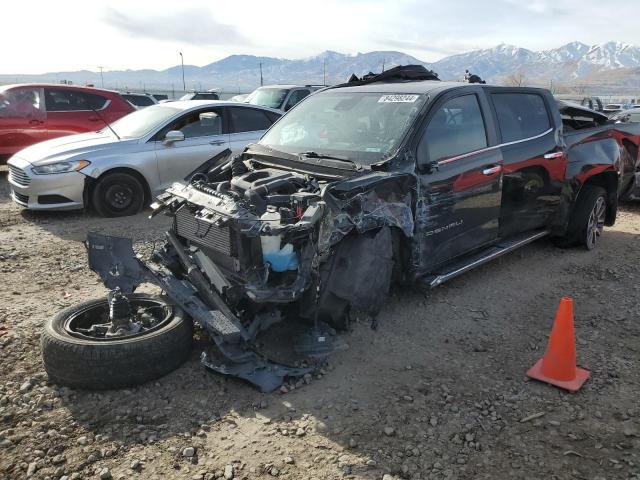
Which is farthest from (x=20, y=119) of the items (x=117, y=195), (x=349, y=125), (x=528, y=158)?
(x=528, y=158)

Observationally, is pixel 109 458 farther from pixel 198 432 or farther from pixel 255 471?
pixel 255 471

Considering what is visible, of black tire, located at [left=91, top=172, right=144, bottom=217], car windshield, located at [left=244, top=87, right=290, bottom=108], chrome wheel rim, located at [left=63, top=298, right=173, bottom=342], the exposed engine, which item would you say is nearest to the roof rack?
the exposed engine

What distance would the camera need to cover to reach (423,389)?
335 centimetres

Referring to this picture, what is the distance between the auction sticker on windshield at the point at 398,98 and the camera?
4.42 m

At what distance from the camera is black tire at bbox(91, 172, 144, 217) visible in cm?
714

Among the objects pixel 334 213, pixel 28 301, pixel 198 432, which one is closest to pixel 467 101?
pixel 334 213

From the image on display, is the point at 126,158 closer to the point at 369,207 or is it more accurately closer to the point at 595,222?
the point at 369,207

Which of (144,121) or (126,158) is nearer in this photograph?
(126,158)

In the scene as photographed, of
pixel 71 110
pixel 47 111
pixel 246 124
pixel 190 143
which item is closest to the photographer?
pixel 190 143

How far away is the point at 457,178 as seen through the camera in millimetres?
4352

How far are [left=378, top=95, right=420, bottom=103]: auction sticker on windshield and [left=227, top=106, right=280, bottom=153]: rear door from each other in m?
3.82

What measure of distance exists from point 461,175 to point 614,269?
95.8 inches

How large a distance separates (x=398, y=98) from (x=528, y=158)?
1482mm

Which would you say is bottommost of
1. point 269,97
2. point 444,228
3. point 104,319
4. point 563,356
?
point 563,356
